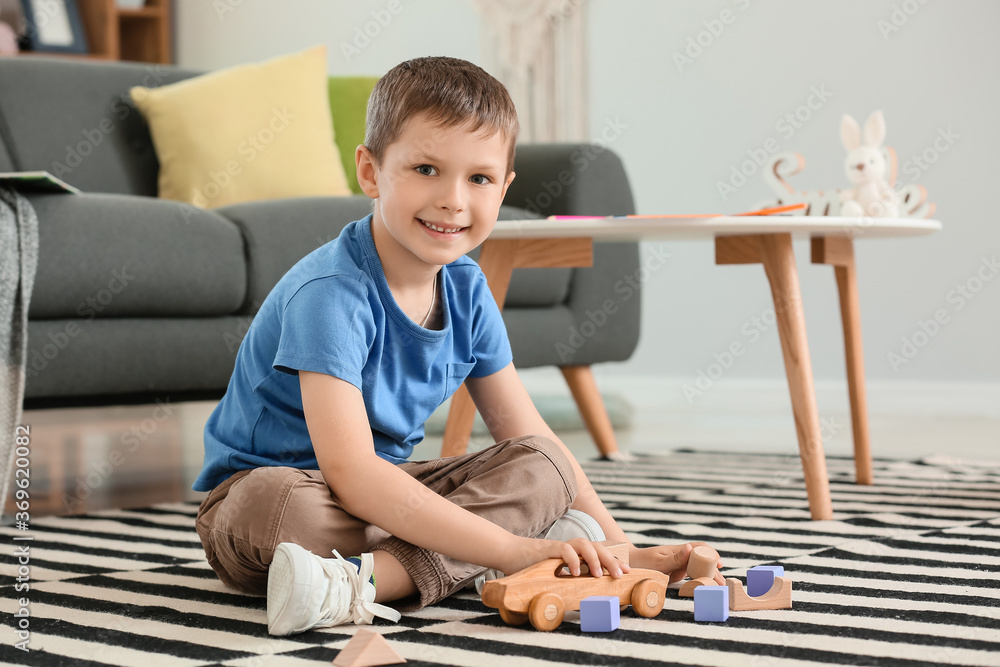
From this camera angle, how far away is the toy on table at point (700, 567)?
851 millimetres

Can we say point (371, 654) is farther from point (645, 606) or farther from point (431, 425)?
point (431, 425)

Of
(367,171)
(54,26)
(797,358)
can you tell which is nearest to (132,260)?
(367,171)

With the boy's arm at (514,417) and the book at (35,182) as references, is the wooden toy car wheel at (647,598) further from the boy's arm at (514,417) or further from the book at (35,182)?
the book at (35,182)

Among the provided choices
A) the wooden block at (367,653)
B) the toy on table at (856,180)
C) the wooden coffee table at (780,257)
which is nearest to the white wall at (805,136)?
the toy on table at (856,180)

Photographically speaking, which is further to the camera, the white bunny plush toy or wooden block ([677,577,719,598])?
the white bunny plush toy

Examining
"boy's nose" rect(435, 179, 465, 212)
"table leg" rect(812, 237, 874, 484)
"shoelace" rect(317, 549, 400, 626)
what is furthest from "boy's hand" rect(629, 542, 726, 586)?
"table leg" rect(812, 237, 874, 484)

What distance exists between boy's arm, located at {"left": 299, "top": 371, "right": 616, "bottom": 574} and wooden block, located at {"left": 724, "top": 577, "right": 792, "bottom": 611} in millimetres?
106

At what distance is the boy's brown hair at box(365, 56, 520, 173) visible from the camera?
858 millimetres

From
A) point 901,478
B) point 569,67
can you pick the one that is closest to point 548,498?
point 901,478

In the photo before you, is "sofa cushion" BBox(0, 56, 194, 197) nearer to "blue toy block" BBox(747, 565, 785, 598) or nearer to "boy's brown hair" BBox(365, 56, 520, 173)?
"boy's brown hair" BBox(365, 56, 520, 173)

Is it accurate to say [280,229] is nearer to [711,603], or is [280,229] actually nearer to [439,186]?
[439,186]

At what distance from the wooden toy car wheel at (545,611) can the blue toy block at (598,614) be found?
18 mm

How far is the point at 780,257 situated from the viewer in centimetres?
126

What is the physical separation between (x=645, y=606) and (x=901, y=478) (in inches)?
34.3
